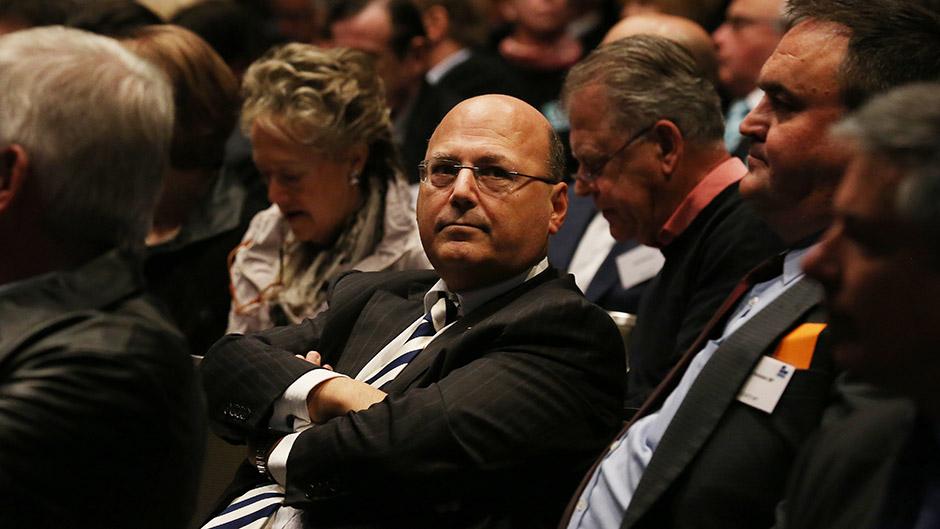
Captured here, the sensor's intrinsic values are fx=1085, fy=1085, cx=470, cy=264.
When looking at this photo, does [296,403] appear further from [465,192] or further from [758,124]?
[758,124]

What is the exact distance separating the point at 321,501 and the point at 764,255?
1292 mm

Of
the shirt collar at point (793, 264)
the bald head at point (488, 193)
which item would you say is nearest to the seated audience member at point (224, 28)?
the bald head at point (488, 193)

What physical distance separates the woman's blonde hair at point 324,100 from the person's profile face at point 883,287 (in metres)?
2.06

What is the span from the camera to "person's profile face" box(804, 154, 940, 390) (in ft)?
4.32

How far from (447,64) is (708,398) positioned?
4.41 metres

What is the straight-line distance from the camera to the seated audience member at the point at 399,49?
17.2 feet

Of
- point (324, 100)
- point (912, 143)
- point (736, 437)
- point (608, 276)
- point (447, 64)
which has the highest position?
point (912, 143)

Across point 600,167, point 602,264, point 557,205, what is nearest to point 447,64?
point 602,264

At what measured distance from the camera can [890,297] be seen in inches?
52.4

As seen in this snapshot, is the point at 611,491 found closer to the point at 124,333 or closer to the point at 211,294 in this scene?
the point at 124,333

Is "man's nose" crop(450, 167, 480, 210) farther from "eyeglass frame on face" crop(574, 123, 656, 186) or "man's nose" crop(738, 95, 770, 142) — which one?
"eyeglass frame on face" crop(574, 123, 656, 186)

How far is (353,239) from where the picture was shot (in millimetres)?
3242

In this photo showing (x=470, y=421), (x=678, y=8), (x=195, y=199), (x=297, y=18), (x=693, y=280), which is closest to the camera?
(x=470, y=421)

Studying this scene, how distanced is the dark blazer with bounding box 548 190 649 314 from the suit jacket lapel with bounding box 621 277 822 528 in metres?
1.17
